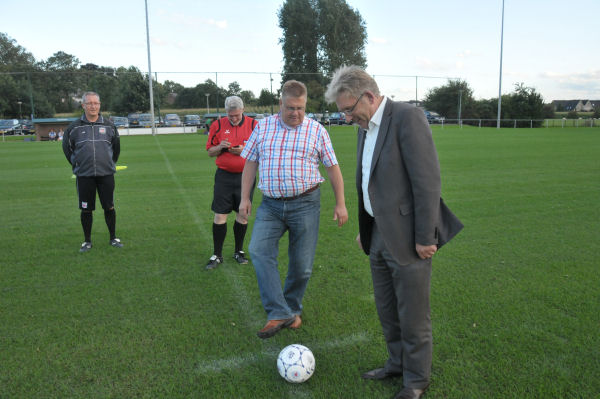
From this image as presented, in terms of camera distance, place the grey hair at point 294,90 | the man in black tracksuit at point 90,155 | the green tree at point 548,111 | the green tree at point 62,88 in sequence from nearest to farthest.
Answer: the grey hair at point 294,90, the man in black tracksuit at point 90,155, the green tree at point 62,88, the green tree at point 548,111

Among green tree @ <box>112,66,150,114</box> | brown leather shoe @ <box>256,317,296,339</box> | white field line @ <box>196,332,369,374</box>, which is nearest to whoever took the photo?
white field line @ <box>196,332,369,374</box>

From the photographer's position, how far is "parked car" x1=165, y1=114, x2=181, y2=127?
3691cm

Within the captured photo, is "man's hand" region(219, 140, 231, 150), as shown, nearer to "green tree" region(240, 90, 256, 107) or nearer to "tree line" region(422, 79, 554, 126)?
"green tree" region(240, 90, 256, 107)

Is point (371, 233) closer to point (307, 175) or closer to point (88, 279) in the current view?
point (307, 175)

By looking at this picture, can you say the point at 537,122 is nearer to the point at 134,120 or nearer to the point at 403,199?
the point at 134,120

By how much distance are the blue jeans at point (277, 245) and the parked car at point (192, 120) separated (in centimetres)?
3550

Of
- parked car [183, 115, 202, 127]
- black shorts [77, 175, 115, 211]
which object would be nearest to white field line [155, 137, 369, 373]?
black shorts [77, 175, 115, 211]

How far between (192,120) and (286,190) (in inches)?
1439

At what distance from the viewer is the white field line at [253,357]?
9.53ft

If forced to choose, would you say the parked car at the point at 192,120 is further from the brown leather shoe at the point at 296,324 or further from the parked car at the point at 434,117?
the brown leather shoe at the point at 296,324

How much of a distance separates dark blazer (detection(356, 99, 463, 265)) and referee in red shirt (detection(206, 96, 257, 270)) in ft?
8.28

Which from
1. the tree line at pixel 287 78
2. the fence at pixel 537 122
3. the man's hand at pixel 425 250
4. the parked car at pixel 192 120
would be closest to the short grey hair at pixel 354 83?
the man's hand at pixel 425 250

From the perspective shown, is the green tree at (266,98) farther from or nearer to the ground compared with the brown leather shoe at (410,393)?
farther from the ground

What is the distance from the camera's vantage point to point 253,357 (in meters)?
3.04
